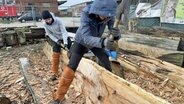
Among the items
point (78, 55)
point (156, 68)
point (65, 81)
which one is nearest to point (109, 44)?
point (78, 55)

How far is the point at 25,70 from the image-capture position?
7.70m

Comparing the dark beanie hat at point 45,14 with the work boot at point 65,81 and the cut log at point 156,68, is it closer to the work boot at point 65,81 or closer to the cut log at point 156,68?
the cut log at point 156,68

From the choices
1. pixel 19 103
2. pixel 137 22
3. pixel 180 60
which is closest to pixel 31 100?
pixel 19 103

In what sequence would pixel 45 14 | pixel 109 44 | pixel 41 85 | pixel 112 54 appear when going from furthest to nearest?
1. pixel 45 14
2. pixel 41 85
3. pixel 112 54
4. pixel 109 44

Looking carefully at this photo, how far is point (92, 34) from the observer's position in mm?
4684

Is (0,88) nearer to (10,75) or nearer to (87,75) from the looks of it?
(10,75)

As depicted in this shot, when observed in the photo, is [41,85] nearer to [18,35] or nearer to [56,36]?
[56,36]

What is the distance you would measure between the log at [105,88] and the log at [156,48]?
2.23 meters

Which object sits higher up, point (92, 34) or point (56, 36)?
point (92, 34)

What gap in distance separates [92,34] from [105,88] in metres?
0.83

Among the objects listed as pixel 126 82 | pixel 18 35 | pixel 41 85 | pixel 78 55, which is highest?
pixel 78 55

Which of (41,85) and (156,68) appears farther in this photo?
(41,85)

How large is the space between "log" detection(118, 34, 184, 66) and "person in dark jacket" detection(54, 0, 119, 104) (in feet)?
7.57

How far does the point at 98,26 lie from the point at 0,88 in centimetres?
305
